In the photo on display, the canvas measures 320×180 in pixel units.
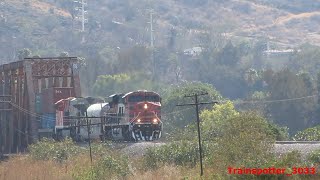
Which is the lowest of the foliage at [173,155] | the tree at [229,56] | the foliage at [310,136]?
the foliage at [173,155]

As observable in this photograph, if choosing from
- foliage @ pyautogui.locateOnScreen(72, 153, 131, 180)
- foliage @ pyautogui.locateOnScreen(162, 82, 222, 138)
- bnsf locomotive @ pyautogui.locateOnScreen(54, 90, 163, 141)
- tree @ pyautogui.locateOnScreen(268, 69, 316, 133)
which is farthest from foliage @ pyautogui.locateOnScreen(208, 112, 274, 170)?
tree @ pyautogui.locateOnScreen(268, 69, 316, 133)

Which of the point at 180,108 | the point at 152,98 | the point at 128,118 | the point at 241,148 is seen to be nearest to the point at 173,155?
the point at 241,148

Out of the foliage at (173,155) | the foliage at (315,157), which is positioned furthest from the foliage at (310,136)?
the foliage at (315,157)

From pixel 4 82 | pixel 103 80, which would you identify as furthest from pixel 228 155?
pixel 103 80

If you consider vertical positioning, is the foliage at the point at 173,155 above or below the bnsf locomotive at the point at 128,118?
below

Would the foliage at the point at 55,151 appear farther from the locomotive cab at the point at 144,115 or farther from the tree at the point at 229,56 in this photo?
the tree at the point at 229,56

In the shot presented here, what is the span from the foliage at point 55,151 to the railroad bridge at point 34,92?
14217mm

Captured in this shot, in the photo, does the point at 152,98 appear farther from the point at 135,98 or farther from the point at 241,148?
the point at 241,148

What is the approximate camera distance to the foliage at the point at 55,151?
142 ft

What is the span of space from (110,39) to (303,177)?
16918 centimetres

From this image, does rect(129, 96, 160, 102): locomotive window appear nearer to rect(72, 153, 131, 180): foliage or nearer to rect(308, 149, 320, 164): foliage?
rect(72, 153, 131, 180): foliage

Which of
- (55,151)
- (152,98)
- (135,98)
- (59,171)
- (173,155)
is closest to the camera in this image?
(173,155)

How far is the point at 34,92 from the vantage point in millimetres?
60625

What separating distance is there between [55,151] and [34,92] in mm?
17386
